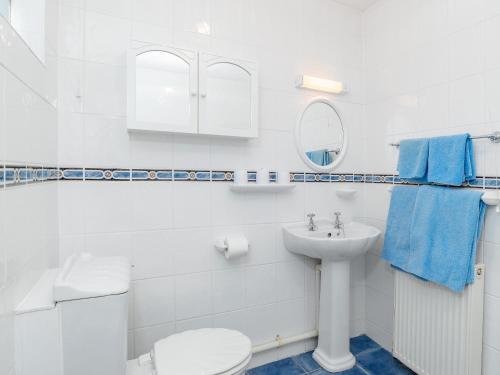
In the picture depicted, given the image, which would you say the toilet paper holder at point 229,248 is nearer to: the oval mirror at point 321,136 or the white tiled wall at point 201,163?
the white tiled wall at point 201,163

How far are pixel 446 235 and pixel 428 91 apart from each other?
2.79 ft

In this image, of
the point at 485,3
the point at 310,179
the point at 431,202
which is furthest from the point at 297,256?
the point at 485,3

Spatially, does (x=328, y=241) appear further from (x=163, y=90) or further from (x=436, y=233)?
(x=163, y=90)

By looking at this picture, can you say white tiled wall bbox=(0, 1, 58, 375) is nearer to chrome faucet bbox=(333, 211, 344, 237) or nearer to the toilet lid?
the toilet lid

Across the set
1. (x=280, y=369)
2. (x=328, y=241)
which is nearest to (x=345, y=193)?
(x=328, y=241)

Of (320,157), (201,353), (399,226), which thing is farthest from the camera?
(320,157)

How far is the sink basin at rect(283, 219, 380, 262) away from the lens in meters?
1.62

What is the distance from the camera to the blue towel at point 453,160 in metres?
1.46

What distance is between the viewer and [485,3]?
4.75ft

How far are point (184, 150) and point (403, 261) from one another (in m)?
1.41

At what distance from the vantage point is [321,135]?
2.04 m

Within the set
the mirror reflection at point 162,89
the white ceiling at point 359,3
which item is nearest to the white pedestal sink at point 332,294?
the mirror reflection at point 162,89

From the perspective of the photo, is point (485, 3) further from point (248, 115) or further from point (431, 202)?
point (248, 115)

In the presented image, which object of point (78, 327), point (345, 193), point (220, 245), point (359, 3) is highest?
point (359, 3)
